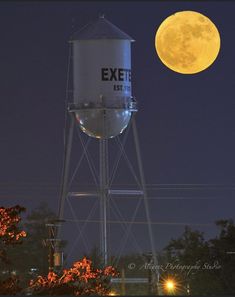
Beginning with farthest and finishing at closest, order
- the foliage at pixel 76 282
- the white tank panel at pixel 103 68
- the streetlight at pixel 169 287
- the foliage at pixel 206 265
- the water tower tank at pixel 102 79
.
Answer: the foliage at pixel 206 265 < the streetlight at pixel 169 287 < the white tank panel at pixel 103 68 < the water tower tank at pixel 102 79 < the foliage at pixel 76 282

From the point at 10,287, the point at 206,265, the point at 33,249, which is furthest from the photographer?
the point at 33,249

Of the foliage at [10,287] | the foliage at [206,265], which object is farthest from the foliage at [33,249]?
the foliage at [10,287]

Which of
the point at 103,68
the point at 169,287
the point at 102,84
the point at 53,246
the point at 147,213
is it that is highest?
the point at 103,68

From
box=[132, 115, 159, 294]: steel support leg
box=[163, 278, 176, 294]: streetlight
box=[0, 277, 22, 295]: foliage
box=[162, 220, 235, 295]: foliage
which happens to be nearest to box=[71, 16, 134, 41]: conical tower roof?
box=[132, 115, 159, 294]: steel support leg

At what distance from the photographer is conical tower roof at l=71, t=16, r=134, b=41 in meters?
60.9

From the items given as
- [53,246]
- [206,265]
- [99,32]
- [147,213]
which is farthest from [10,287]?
[206,265]

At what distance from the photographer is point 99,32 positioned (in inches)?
2406

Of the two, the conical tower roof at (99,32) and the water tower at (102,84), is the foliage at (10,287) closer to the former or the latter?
the water tower at (102,84)

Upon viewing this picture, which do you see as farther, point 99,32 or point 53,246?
point 99,32

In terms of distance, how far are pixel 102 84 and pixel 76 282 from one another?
736 inches

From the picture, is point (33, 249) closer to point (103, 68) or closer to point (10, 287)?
point (103, 68)

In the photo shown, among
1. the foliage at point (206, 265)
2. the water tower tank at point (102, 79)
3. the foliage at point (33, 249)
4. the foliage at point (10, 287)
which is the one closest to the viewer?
the foliage at point (10, 287)

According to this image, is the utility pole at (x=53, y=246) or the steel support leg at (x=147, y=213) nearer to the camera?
the utility pole at (x=53, y=246)

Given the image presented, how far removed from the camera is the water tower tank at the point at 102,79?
6031 centimetres
